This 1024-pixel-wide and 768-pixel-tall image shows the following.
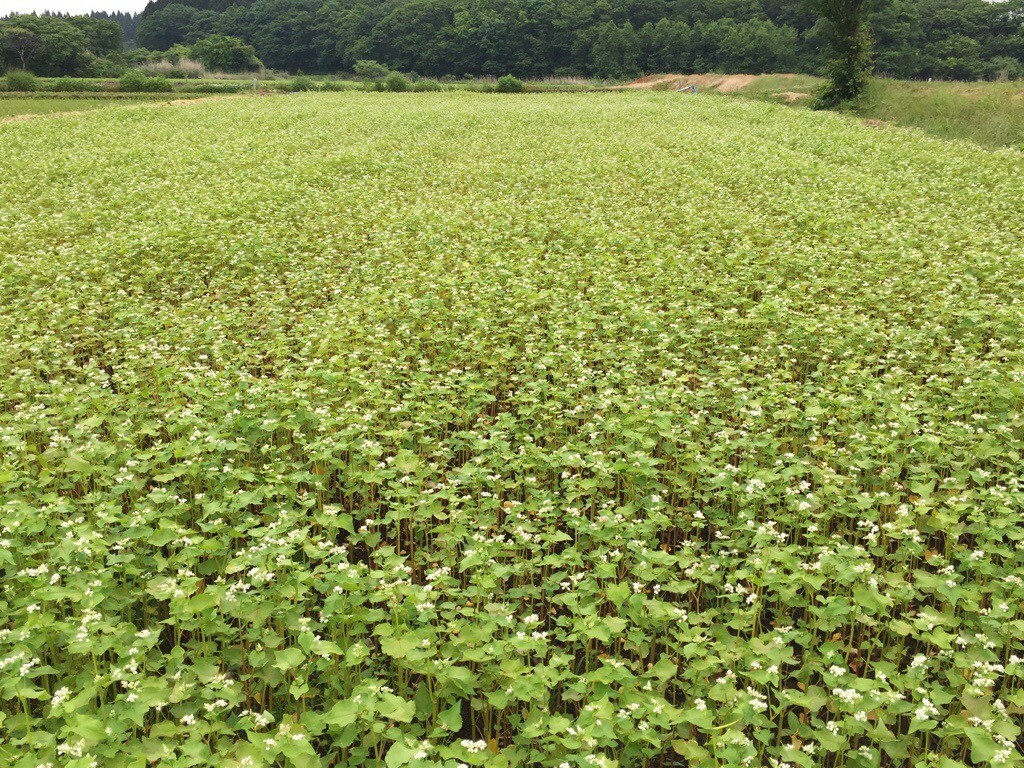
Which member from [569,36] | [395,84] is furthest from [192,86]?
[569,36]

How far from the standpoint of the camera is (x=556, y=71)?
99750mm

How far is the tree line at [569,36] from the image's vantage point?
73062mm

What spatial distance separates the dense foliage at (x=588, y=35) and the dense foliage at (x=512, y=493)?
75.7m

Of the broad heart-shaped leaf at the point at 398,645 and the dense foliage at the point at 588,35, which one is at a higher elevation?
the dense foliage at the point at 588,35

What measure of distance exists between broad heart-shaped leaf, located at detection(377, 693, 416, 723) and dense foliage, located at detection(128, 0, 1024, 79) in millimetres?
82735

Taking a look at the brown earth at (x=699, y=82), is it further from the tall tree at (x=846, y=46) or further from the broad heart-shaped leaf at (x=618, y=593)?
the broad heart-shaped leaf at (x=618, y=593)

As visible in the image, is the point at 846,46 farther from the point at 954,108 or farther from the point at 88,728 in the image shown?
the point at 88,728

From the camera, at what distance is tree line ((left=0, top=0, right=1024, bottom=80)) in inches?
2876

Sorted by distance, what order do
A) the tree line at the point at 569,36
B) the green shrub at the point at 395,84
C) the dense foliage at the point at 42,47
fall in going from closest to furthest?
the green shrub at the point at 395,84 < the dense foliage at the point at 42,47 < the tree line at the point at 569,36

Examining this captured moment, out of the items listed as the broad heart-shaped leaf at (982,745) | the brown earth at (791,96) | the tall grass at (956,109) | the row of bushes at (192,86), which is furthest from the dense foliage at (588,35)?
the broad heart-shaped leaf at (982,745)

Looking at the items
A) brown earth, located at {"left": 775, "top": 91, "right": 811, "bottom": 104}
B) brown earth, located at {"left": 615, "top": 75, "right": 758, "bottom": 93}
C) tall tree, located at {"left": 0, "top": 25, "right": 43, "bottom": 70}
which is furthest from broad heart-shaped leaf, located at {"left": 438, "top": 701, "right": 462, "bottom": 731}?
tall tree, located at {"left": 0, "top": 25, "right": 43, "bottom": 70}

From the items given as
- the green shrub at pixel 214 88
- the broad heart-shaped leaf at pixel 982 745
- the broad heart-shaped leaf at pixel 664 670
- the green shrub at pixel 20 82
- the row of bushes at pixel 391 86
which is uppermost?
the row of bushes at pixel 391 86

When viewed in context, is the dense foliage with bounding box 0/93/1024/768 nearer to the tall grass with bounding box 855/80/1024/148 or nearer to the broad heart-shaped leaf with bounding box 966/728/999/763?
the broad heart-shaped leaf with bounding box 966/728/999/763

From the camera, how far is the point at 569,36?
3942 inches
